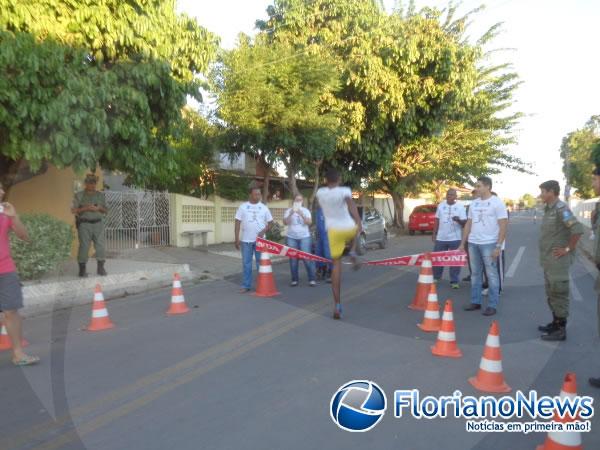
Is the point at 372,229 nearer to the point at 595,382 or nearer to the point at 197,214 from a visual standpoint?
the point at 197,214

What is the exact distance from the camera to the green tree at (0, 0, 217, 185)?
7.57 m

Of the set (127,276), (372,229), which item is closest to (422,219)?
(372,229)

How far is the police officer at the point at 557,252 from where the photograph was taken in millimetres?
5789

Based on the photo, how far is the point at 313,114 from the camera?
50.0 feet

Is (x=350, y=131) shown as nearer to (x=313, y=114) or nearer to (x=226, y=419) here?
(x=313, y=114)

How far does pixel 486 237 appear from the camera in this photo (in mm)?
7113

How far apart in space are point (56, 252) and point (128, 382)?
532 cm

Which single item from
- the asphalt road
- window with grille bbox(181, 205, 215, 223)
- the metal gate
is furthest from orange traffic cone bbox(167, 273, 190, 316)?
window with grille bbox(181, 205, 215, 223)

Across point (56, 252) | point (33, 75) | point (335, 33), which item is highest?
point (335, 33)

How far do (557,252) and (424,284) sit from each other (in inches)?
79.9

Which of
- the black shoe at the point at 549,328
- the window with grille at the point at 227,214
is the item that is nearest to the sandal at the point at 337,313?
the black shoe at the point at 549,328

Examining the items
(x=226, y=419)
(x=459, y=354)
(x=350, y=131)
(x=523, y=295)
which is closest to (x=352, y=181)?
(x=350, y=131)

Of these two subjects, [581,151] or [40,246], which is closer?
[40,246]

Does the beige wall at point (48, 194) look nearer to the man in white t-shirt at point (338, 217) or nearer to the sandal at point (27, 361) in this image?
the sandal at point (27, 361)
